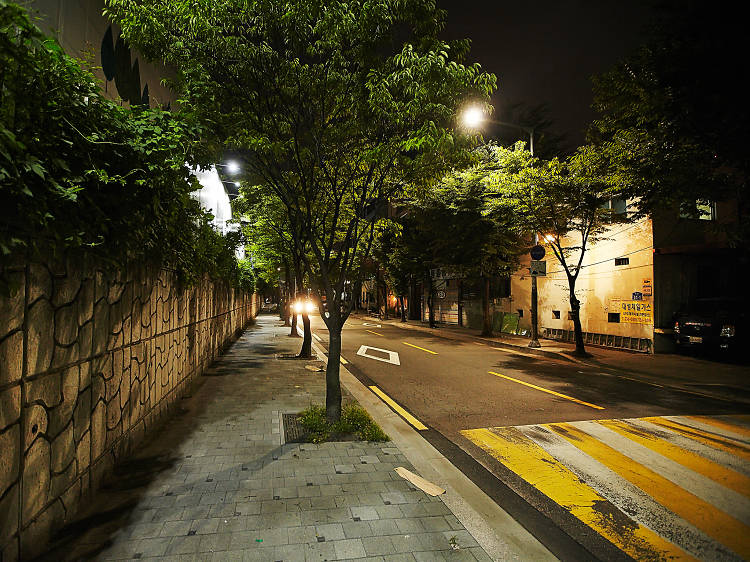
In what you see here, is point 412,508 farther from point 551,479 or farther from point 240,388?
point 240,388

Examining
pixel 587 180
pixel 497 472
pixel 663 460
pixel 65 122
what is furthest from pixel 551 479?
pixel 587 180

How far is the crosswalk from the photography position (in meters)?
3.52

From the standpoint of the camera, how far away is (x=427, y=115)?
6016 mm

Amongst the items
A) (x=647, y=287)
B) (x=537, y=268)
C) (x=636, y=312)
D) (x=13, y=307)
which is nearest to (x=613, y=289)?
(x=636, y=312)

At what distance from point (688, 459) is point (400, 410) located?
4.27 meters

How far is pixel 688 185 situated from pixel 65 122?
34.4ft

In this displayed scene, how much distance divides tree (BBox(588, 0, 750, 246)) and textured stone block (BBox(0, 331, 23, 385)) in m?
10.5

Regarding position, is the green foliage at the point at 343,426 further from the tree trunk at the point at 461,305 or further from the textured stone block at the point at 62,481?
the tree trunk at the point at 461,305

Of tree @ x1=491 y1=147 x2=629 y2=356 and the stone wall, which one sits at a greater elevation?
tree @ x1=491 y1=147 x2=629 y2=356

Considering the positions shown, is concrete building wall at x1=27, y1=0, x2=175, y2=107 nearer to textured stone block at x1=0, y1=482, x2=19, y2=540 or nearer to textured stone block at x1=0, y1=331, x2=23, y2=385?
textured stone block at x1=0, y1=331, x2=23, y2=385

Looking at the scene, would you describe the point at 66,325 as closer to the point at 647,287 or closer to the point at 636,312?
the point at 647,287

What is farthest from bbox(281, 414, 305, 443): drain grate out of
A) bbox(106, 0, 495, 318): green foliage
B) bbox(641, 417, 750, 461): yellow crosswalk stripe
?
bbox(641, 417, 750, 461): yellow crosswalk stripe

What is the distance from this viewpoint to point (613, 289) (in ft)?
56.6

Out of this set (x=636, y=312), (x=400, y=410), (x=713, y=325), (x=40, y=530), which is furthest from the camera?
(x=636, y=312)
